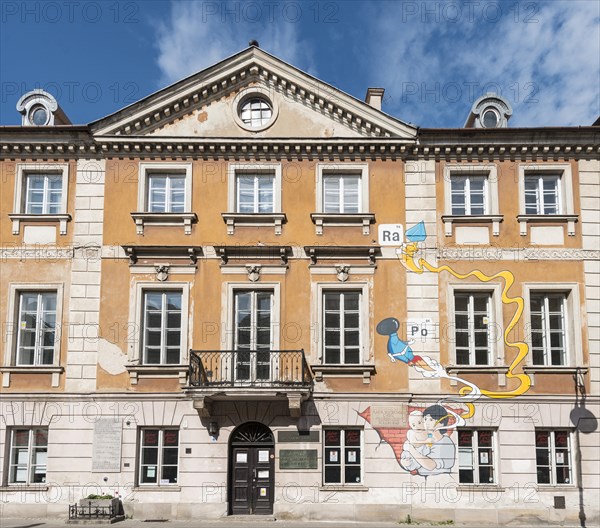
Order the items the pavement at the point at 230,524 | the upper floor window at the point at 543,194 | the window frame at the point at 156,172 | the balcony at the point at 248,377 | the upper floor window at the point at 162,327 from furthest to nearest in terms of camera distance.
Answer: the upper floor window at the point at 543,194 < the window frame at the point at 156,172 < the upper floor window at the point at 162,327 < the balcony at the point at 248,377 < the pavement at the point at 230,524

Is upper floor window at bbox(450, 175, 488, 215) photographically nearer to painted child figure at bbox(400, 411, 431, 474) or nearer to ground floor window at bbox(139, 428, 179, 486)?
painted child figure at bbox(400, 411, 431, 474)

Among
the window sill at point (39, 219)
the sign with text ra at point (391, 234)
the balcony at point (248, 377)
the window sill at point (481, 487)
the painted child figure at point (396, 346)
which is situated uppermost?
the window sill at point (39, 219)

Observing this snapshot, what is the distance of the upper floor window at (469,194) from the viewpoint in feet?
70.8

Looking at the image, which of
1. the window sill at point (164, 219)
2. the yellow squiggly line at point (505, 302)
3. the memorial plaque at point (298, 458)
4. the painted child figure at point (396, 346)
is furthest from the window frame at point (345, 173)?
the memorial plaque at point (298, 458)

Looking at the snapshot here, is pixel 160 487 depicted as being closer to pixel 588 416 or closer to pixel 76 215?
pixel 76 215

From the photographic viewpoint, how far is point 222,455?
19969 millimetres

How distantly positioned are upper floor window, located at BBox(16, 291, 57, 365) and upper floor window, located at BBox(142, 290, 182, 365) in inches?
100

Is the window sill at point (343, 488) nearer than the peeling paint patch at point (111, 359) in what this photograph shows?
Yes

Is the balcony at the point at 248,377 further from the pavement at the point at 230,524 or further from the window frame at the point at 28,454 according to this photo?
the window frame at the point at 28,454

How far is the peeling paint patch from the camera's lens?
20.4 meters

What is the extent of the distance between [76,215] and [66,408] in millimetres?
5302

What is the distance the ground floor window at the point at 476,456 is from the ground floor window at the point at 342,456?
106 inches

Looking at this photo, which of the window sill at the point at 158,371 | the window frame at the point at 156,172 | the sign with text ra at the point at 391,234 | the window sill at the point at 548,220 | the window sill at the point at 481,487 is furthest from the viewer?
the window frame at the point at 156,172

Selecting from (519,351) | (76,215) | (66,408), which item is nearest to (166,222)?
(76,215)
